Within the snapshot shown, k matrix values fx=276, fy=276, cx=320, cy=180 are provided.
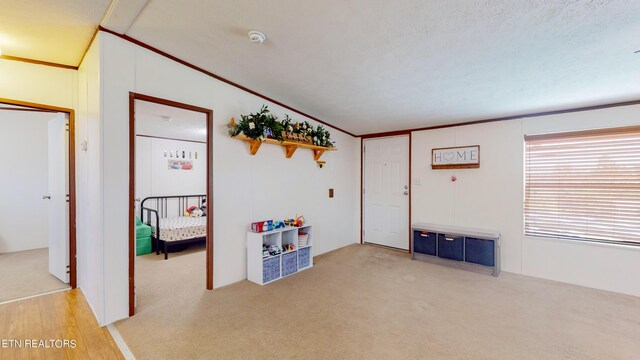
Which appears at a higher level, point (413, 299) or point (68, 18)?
point (68, 18)

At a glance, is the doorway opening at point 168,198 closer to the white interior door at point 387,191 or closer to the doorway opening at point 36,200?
the doorway opening at point 36,200

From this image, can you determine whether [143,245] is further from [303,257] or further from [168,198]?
[303,257]

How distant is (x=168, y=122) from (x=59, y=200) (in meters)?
1.92

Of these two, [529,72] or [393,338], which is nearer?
[393,338]

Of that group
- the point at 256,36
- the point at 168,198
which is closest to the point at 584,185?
the point at 256,36

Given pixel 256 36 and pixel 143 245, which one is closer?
pixel 256 36

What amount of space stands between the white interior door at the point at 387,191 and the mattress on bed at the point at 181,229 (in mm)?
3040

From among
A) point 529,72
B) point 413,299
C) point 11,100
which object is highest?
point 529,72

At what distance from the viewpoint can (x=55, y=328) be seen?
7.54ft

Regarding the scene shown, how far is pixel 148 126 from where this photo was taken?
16.4 feet

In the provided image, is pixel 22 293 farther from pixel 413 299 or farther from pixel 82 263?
pixel 413 299

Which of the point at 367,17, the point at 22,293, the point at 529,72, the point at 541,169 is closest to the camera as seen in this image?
the point at 367,17

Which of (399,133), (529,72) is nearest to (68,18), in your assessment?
(529,72)

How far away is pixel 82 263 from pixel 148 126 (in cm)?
280
